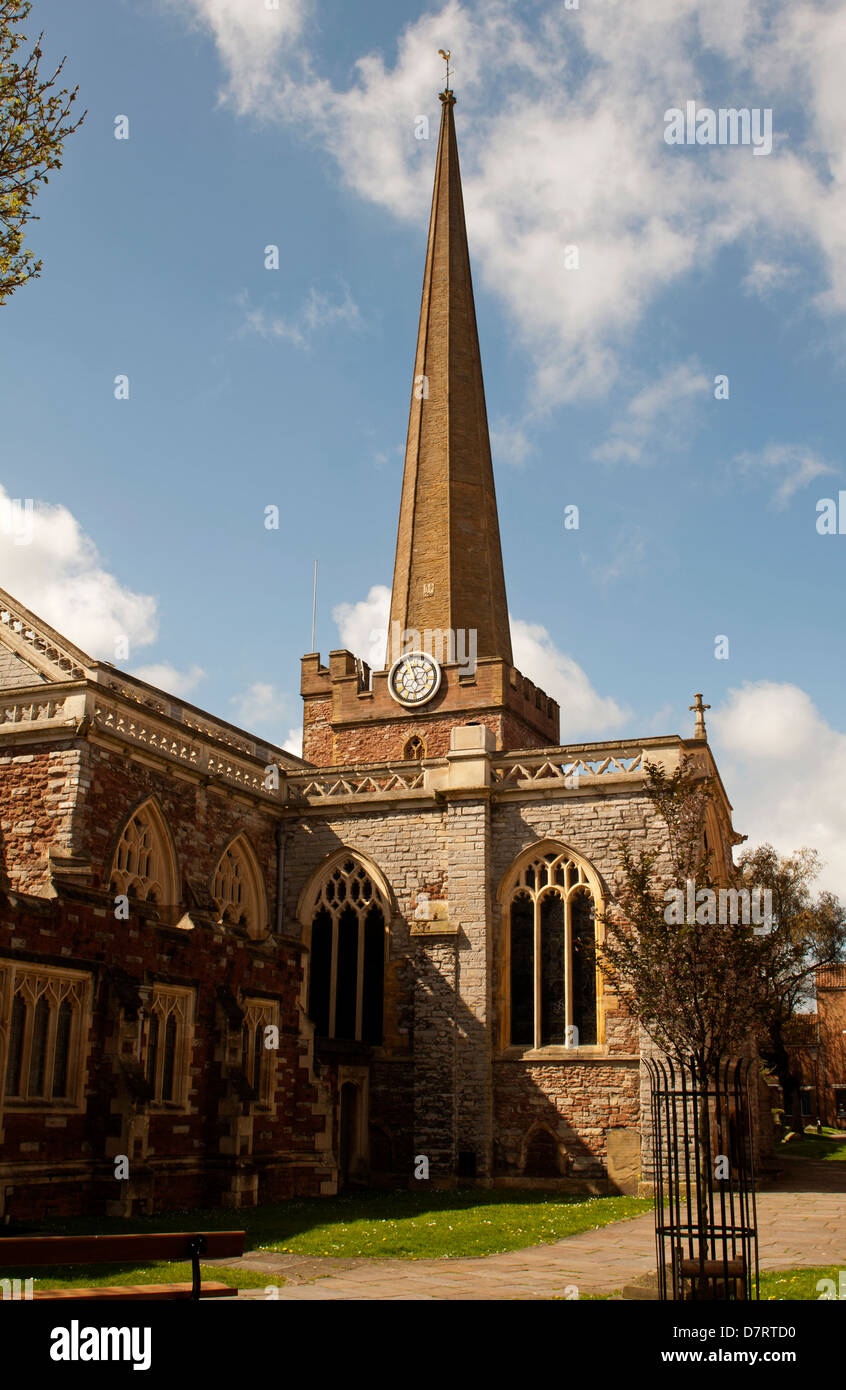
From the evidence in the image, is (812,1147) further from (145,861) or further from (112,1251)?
(112,1251)

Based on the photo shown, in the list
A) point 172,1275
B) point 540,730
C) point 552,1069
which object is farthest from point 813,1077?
point 172,1275

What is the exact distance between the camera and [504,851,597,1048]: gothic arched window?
22984mm

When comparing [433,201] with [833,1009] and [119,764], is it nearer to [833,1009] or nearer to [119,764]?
[119,764]

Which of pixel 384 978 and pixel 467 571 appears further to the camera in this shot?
pixel 467 571

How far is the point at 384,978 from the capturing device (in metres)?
24.3

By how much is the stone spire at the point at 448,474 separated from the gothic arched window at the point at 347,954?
7499 mm

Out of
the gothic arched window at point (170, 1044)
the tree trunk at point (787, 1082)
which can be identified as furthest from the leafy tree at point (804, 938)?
the gothic arched window at point (170, 1044)

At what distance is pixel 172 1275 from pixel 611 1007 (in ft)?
41.9

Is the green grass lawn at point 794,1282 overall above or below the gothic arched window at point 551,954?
below

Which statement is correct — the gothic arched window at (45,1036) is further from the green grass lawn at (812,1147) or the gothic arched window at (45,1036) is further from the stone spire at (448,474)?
the green grass lawn at (812,1147)

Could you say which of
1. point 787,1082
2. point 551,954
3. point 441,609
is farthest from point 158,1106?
point 787,1082

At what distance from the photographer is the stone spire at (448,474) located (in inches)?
1230

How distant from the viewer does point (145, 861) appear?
21.8 metres

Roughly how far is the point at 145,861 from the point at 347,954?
17.2 ft
